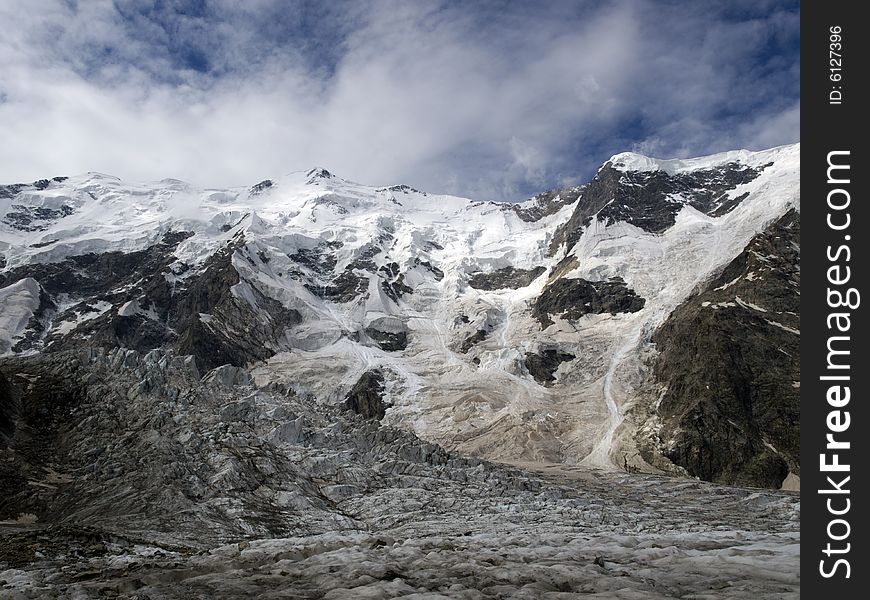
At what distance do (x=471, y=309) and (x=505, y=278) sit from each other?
27.8 meters

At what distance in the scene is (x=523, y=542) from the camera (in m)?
16.5

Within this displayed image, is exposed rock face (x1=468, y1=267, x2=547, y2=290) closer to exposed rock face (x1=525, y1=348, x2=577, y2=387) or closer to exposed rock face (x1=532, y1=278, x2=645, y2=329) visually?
exposed rock face (x1=532, y1=278, x2=645, y2=329)

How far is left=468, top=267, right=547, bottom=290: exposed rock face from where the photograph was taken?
18050 cm

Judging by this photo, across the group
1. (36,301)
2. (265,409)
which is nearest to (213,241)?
(36,301)

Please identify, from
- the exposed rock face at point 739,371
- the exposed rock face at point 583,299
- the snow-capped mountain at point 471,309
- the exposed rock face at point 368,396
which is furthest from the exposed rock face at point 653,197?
the exposed rock face at point 368,396

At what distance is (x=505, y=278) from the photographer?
18450 centimetres

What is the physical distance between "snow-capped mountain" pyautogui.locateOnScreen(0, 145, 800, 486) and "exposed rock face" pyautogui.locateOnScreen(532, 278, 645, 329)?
516 millimetres

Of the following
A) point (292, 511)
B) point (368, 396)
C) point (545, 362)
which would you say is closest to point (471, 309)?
point (545, 362)

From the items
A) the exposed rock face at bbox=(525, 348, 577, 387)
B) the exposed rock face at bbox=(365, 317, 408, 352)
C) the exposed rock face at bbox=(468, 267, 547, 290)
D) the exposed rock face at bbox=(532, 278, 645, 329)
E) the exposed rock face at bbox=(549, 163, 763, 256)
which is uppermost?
the exposed rock face at bbox=(549, 163, 763, 256)

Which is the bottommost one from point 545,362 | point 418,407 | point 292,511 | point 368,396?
point 292,511

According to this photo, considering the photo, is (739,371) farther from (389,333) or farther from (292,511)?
(292,511)

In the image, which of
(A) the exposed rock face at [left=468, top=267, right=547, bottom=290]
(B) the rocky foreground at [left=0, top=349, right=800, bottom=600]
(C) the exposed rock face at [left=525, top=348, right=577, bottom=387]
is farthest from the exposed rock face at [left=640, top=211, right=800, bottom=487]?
(A) the exposed rock face at [left=468, top=267, right=547, bottom=290]

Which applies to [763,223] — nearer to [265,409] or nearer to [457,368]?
[457,368]

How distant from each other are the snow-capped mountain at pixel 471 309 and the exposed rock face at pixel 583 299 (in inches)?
20.3
